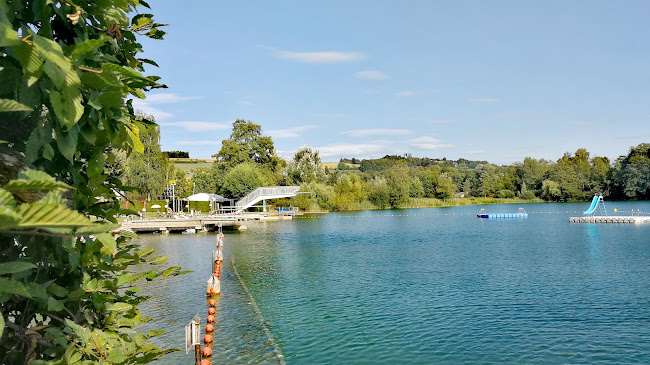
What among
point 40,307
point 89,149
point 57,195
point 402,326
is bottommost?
point 402,326

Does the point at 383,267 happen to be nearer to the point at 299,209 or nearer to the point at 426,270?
the point at 426,270

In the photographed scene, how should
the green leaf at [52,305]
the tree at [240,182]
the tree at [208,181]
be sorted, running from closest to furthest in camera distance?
the green leaf at [52,305], the tree at [240,182], the tree at [208,181]

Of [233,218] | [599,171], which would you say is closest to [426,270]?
[233,218]

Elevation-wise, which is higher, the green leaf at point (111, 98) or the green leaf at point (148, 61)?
the green leaf at point (148, 61)

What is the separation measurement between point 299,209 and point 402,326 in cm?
5679

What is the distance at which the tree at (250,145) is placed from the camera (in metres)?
70.2

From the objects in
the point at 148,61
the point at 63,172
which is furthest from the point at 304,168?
the point at 63,172


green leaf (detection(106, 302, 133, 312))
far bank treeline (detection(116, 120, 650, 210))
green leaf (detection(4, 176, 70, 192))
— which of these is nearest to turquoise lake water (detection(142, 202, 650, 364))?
green leaf (detection(106, 302, 133, 312))

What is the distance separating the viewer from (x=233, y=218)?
45000 mm

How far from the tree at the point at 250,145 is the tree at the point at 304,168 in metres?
3.79

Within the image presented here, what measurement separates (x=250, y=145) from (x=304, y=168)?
9.19m

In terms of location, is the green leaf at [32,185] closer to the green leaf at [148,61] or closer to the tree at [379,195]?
the green leaf at [148,61]

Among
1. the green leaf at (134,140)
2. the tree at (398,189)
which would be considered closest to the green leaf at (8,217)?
the green leaf at (134,140)

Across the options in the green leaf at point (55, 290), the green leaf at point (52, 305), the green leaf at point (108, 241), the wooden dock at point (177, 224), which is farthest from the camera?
the wooden dock at point (177, 224)
